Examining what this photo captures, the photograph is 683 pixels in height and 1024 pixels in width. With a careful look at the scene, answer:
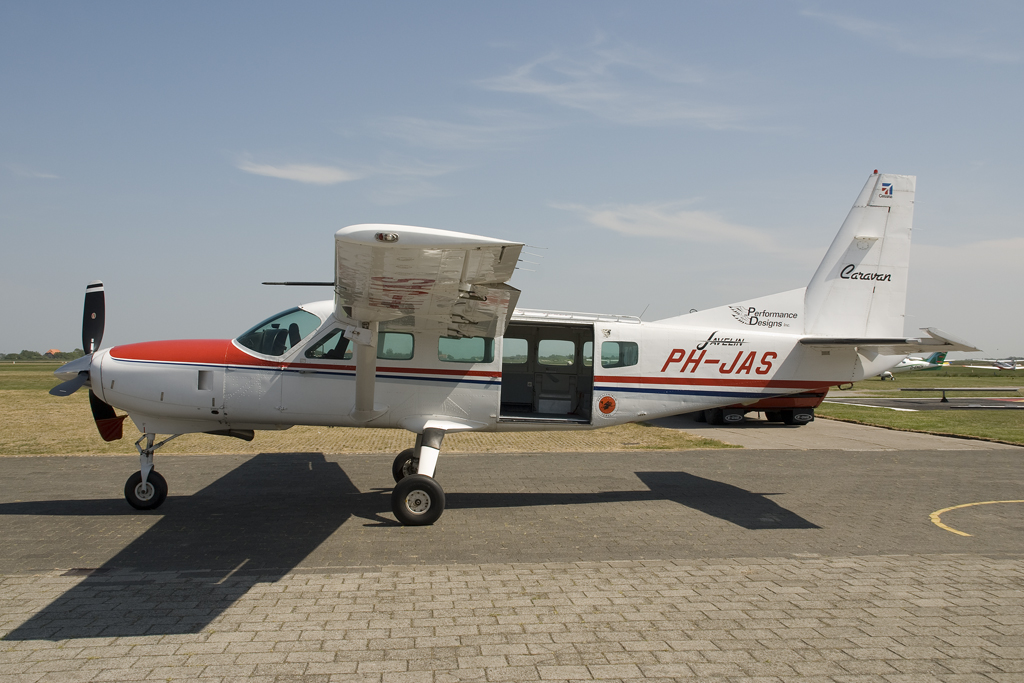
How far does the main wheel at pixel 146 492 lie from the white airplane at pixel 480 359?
0.02 meters

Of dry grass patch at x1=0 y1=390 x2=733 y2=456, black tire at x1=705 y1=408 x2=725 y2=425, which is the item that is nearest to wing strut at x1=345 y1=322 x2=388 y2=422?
dry grass patch at x1=0 y1=390 x2=733 y2=456

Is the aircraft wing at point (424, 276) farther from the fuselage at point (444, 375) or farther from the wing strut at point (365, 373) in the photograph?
the fuselage at point (444, 375)

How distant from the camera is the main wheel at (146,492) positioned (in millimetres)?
8031

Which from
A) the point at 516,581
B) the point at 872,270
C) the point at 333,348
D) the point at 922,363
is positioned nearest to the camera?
the point at 516,581

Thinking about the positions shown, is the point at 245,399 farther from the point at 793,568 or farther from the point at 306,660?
the point at 793,568

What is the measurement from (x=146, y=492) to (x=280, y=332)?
2575 mm

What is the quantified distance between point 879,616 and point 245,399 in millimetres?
7195

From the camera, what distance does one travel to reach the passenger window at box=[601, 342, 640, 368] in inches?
356

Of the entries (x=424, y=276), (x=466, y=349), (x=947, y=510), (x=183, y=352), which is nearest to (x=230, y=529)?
(x=183, y=352)

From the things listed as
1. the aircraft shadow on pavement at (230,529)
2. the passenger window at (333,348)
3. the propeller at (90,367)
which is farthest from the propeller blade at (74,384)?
the passenger window at (333,348)

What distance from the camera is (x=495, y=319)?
320 inches

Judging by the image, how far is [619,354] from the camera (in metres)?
9.10

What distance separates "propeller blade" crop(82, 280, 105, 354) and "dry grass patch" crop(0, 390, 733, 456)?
179 inches

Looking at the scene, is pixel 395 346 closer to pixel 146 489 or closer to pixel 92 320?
pixel 146 489
